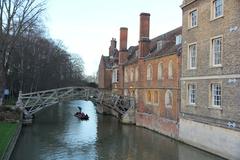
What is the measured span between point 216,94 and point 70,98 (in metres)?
16.9

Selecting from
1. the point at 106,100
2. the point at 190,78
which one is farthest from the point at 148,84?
the point at 190,78

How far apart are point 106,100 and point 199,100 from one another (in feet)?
52.1

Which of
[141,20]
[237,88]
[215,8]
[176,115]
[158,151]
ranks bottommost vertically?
[158,151]

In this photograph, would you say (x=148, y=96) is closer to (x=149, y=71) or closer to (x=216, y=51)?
(x=149, y=71)

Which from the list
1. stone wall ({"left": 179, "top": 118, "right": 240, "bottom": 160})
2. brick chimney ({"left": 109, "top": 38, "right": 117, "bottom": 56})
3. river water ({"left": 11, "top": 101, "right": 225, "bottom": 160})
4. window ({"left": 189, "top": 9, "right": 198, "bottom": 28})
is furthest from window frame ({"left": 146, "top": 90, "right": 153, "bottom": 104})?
brick chimney ({"left": 109, "top": 38, "right": 117, "bottom": 56})

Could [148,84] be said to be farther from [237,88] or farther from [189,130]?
[237,88]

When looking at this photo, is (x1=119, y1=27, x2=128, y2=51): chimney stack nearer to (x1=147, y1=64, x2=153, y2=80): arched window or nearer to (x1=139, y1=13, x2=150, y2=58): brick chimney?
(x1=139, y1=13, x2=150, y2=58): brick chimney

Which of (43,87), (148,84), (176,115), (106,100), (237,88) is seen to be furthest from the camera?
(43,87)

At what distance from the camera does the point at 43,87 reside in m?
56.5

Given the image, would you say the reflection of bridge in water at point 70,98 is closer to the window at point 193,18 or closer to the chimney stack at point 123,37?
the chimney stack at point 123,37

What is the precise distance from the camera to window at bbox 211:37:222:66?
19.4 metres

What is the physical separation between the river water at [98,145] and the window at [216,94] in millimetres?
2658

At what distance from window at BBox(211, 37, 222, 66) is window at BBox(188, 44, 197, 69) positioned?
2201mm

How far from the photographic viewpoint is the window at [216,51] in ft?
63.7
